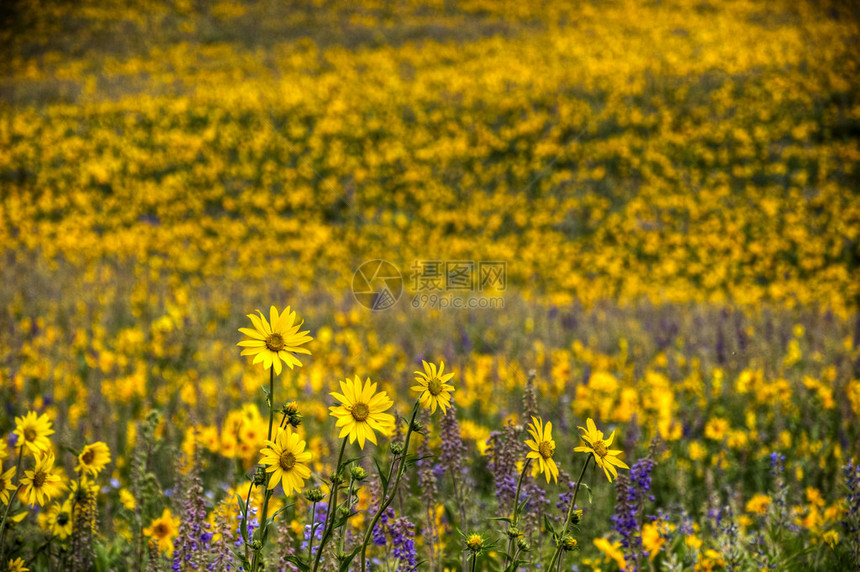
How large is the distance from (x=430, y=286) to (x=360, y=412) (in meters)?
3.64

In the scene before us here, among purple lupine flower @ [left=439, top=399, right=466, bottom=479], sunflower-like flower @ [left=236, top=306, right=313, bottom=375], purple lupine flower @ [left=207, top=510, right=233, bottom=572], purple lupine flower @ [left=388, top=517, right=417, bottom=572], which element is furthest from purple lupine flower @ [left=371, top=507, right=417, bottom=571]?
sunflower-like flower @ [left=236, top=306, right=313, bottom=375]

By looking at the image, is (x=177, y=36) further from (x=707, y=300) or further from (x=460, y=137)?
(x=707, y=300)

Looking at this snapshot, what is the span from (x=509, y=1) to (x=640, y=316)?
1733cm

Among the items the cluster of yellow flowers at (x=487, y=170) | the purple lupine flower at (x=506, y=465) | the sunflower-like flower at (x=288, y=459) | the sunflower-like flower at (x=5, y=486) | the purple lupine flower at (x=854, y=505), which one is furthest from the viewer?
the cluster of yellow flowers at (x=487, y=170)

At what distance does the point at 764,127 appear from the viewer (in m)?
10.8

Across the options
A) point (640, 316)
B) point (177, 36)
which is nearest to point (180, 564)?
point (640, 316)

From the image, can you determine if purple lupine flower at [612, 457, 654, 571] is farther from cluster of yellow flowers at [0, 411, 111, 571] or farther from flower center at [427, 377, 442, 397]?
cluster of yellow flowers at [0, 411, 111, 571]

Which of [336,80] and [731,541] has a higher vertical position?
[336,80]

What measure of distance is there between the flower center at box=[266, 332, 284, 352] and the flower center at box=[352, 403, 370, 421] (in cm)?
23

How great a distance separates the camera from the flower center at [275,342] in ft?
4.17

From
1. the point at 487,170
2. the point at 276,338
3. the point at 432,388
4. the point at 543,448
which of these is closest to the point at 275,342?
the point at 276,338

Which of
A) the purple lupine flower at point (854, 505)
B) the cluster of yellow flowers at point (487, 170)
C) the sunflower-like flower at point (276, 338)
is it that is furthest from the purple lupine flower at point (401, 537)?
the cluster of yellow flowers at point (487, 170)

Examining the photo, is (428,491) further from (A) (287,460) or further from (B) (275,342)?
(B) (275,342)

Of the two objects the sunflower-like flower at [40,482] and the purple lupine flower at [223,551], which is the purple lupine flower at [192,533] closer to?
the purple lupine flower at [223,551]
